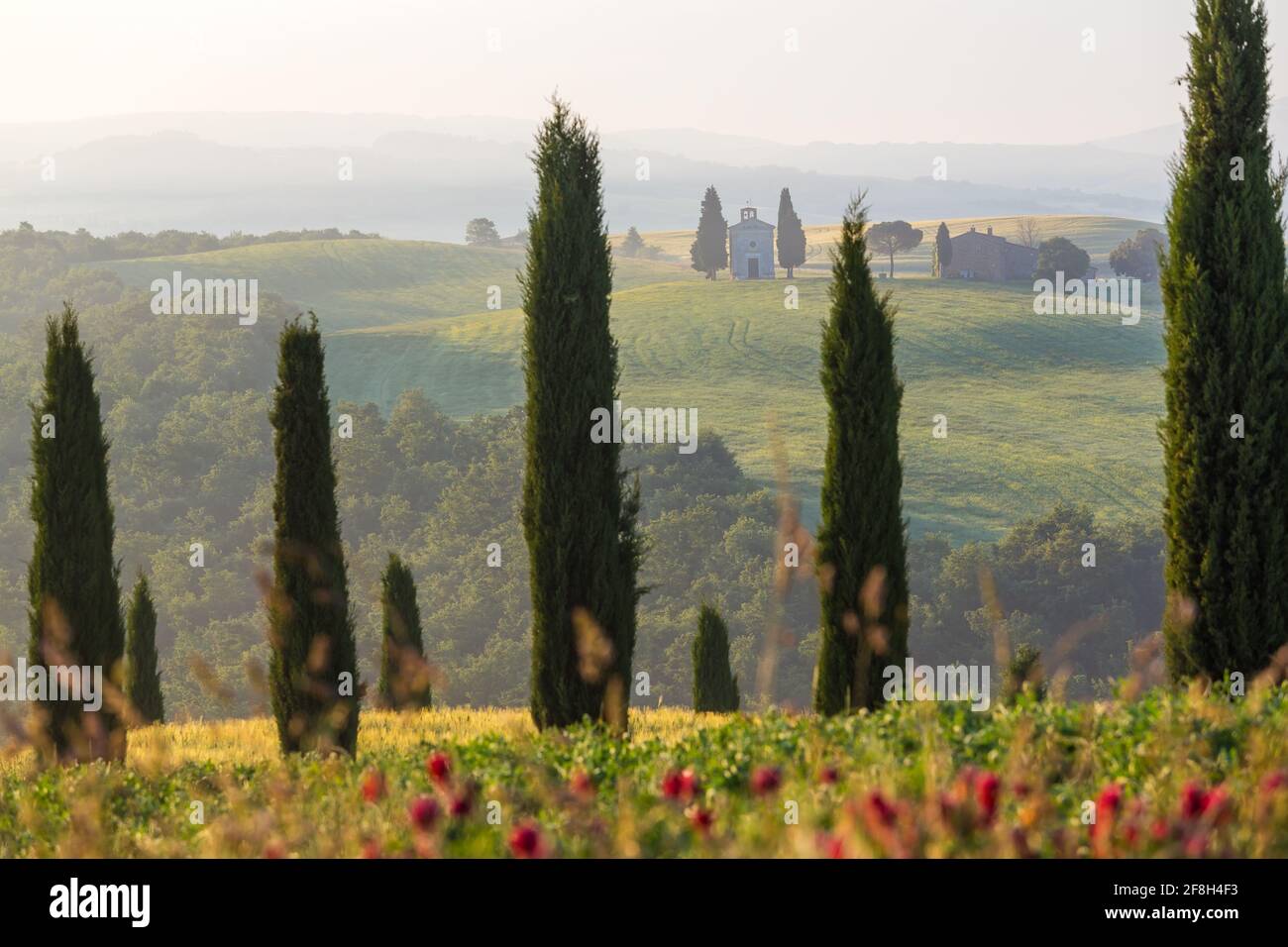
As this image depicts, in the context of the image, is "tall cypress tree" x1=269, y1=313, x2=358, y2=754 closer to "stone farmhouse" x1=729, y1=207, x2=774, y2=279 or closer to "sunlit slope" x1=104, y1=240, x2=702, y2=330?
"sunlit slope" x1=104, y1=240, x2=702, y2=330

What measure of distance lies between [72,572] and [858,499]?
9.54m

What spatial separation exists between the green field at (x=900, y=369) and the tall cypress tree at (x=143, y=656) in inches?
1408

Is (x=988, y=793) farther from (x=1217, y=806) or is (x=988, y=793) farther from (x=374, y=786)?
(x=374, y=786)

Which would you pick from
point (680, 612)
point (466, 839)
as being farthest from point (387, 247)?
point (466, 839)

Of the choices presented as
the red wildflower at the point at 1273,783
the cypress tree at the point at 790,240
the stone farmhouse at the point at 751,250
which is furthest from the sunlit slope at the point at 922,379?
the red wildflower at the point at 1273,783

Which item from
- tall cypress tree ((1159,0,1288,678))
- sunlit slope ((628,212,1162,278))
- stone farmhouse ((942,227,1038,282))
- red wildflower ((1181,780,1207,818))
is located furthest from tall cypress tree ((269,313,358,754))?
sunlit slope ((628,212,1162,278))

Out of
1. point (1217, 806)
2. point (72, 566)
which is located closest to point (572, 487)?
point (72, 566)

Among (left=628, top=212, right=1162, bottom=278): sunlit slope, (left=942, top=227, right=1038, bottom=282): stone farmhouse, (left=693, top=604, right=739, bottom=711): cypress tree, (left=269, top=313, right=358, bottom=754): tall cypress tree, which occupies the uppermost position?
(left=628, top=212, right=1162, bottom=278): sunlit slope

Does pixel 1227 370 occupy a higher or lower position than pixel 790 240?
lower

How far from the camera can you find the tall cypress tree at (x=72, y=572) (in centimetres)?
1633

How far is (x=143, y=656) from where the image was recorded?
2469 centimetres

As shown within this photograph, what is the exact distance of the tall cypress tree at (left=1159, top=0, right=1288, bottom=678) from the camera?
13719 mm

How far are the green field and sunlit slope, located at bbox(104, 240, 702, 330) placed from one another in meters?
0.32
